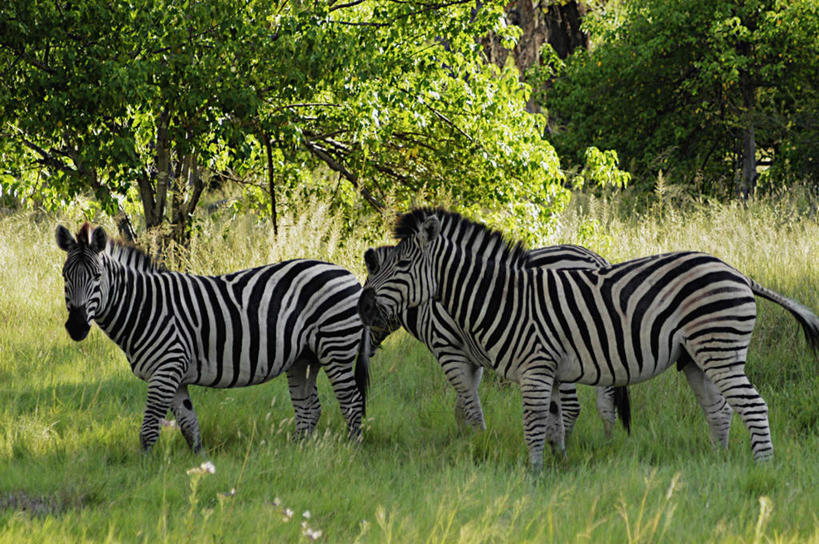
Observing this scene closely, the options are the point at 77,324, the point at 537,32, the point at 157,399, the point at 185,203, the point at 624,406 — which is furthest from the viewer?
the point at 537,32

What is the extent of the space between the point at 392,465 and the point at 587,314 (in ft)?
5.25

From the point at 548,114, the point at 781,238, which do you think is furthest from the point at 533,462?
the point at 548,114

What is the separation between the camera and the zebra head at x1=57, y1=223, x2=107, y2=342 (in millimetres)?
4855

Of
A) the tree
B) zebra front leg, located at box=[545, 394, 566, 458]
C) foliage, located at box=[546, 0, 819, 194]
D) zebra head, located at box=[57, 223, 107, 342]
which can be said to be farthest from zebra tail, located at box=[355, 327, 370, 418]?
foliage, located at box=[546, 0, 819, 194]

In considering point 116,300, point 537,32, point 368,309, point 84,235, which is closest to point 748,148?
point 537,32

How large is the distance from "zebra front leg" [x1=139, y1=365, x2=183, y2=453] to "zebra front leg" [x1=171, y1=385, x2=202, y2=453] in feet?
0.89

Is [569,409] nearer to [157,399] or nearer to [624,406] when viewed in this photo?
[624,406]

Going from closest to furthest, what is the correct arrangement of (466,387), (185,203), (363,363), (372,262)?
(372,262) < (363,363) < (466,387) < (185,203)

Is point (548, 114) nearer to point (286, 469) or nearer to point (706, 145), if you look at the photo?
point (706, 145)

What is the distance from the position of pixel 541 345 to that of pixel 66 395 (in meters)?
4.13

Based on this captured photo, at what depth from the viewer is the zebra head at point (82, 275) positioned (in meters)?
4.86

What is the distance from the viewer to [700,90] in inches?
736

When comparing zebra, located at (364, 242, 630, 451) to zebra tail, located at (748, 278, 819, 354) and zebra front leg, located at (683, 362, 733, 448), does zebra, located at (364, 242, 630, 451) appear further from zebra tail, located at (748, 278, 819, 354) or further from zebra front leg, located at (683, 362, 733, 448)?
zebra tail, located at (748, 278, 819, 354)

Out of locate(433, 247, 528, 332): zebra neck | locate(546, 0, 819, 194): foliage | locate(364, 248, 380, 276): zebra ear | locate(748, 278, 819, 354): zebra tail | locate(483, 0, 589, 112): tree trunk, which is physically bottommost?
locate(748, 278, 819, 354): zebra tail
